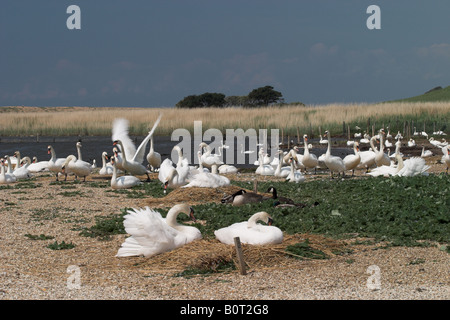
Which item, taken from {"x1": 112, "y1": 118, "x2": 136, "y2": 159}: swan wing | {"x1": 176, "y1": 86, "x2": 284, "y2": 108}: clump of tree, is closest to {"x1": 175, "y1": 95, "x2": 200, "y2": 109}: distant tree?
{"x1": 176, "y1": 86, "x2": 284, "y2": 108}: clump of tree

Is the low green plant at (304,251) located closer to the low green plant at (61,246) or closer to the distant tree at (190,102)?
the low green plant at (61,246)

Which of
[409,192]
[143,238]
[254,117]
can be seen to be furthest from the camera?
[254,117]

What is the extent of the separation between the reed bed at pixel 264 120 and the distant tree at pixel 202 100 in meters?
34.6

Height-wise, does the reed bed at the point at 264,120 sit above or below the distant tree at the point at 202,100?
below

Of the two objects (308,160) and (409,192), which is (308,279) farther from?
(308,160)

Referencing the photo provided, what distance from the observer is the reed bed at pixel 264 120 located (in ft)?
160

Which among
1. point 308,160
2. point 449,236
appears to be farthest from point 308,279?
point 308,160

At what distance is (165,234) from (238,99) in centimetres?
9106

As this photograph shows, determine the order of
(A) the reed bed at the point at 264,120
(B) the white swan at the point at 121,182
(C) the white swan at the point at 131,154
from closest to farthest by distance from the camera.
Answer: (B) the white swan at the point at 121,182 → (C) the white swan at the point at 131,154 → (A) the reed bed at the point at 264,120

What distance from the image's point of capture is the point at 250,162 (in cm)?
3127

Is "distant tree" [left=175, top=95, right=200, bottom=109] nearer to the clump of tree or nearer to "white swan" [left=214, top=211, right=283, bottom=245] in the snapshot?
the clump of tree

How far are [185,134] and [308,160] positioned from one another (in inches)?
1170

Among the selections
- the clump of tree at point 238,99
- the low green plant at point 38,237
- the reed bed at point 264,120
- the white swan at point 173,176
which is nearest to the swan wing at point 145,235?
the low green plant at point 38,237

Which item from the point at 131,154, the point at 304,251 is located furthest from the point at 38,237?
the point at 131,154
